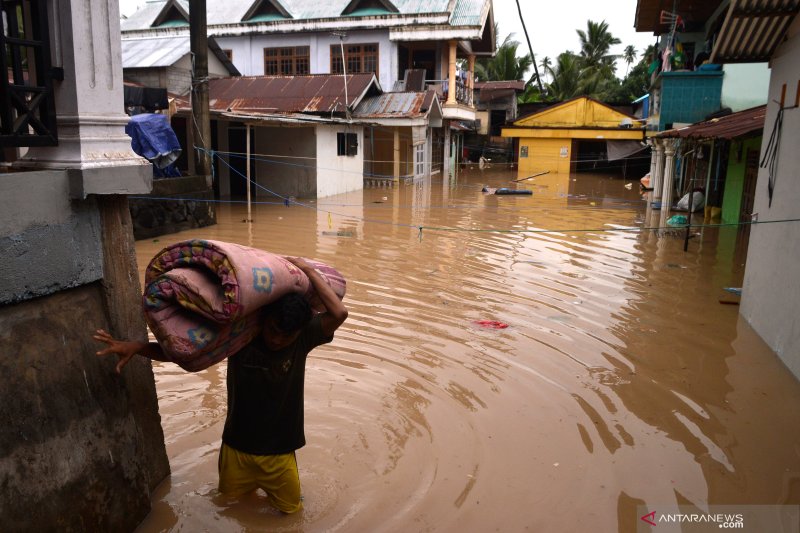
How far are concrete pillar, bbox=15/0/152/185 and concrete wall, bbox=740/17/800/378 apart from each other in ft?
18.5

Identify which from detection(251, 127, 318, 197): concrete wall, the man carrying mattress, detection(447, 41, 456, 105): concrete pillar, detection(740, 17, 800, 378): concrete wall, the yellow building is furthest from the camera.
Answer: the yellow building

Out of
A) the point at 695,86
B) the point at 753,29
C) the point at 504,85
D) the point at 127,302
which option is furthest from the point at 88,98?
the point at 504,85

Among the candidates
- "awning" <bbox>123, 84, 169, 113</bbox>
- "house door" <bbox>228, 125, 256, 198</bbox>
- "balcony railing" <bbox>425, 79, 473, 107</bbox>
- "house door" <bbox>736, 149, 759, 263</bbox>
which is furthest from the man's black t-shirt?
"balcony railing" <bbox>425, 79, 473, 107</bbox>

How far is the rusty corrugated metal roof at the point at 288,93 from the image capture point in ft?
69.9

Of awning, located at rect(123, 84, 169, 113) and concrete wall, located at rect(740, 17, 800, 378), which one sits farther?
awning, located at rect(123, 84, 169, 113)

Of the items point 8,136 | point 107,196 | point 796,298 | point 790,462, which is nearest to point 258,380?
point 107,196

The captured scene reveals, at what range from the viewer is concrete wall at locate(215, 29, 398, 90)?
88.9 ft

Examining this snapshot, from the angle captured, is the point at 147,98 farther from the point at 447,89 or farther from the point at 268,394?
the point at 447,89

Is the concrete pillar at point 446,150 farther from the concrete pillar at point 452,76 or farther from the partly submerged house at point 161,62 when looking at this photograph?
the partly submerged house at point 161,62

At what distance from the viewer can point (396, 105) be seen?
2328 centimetres

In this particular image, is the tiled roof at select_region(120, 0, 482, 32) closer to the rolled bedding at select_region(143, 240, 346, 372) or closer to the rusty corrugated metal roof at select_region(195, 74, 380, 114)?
the rusty corrugated metal roof at select_region(195, 74, 380, 114)

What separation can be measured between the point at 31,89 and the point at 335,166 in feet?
57.8

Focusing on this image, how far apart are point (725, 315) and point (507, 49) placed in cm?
4050

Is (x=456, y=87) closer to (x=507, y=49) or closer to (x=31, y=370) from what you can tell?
(x=507, y=49)
